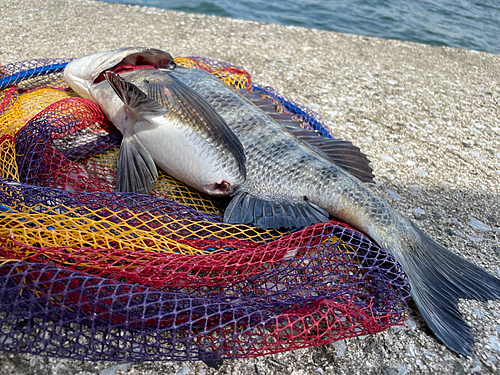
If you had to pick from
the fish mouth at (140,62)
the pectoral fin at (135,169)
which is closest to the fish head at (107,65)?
the fish mouth at (140,62)

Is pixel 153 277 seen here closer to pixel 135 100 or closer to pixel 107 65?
pixel 135 100

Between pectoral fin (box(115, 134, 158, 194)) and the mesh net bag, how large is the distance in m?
0.16

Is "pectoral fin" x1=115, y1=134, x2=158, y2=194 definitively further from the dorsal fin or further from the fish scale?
the dorsal fin

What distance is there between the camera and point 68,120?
2.59 metres

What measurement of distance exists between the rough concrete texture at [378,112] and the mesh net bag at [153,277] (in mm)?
111

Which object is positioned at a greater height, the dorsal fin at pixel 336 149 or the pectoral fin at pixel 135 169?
the dorsal fin at pixel 336 149

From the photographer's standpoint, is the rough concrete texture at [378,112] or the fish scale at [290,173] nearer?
the rough concrete texture at [378,112]

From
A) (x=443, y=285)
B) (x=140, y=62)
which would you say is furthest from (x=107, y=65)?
(x=443, y=285)

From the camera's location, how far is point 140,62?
3123mm

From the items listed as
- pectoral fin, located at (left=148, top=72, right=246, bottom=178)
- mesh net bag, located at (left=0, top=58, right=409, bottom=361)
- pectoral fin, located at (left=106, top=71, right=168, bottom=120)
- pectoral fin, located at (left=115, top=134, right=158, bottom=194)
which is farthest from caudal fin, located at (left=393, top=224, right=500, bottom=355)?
pectoral fin, located at (left=106, top=71, right=168, bottom=120)

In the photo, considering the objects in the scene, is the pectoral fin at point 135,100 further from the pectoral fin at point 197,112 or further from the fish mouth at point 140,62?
the fish mouth at point 140,62

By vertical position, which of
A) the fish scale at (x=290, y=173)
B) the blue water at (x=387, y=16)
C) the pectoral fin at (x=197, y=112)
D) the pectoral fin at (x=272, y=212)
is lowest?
the pectoral fin at (x=272, y=212)

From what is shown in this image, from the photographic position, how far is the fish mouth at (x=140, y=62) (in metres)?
2.96

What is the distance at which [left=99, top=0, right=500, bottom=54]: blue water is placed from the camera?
9.63m
